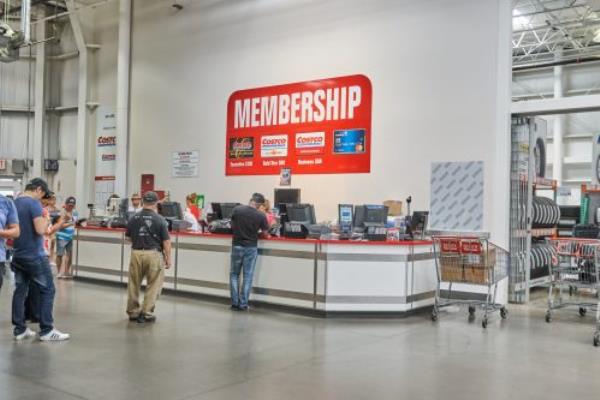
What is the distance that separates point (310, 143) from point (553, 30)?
9.03 metres

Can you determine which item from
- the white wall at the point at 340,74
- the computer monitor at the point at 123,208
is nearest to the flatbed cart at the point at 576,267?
the white wall at the point at 340,74

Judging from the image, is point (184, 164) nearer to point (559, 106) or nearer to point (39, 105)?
point (39, 105)

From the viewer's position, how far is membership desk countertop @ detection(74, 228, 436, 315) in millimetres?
7266

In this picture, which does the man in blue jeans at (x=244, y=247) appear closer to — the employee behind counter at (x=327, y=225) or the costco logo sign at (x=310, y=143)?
the employee behind counter at (x=327, y=225)

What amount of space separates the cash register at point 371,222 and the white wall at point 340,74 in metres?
1.67

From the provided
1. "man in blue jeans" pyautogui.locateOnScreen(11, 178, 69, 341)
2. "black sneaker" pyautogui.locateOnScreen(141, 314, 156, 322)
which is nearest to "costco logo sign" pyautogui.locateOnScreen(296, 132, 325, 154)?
"black sneaker" pyautogui.locateOnScreen(141, 314, 156, 322)

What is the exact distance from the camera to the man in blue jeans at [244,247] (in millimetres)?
7699

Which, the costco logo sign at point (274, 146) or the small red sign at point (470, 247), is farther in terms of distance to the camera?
the costco logo sign at point (274, 146)

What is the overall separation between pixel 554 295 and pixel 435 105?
3.71 m

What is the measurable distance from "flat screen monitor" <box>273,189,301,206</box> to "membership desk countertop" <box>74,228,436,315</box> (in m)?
2.48

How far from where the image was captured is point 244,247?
773 cm

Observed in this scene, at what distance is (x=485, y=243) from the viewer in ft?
24.9

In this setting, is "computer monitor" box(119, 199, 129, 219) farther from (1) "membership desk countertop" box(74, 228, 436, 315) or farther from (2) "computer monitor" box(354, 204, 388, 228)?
(2) "computer monitor" box(354, 204, 388, 228)

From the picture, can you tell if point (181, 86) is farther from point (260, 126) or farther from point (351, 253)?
point (351, 253)
